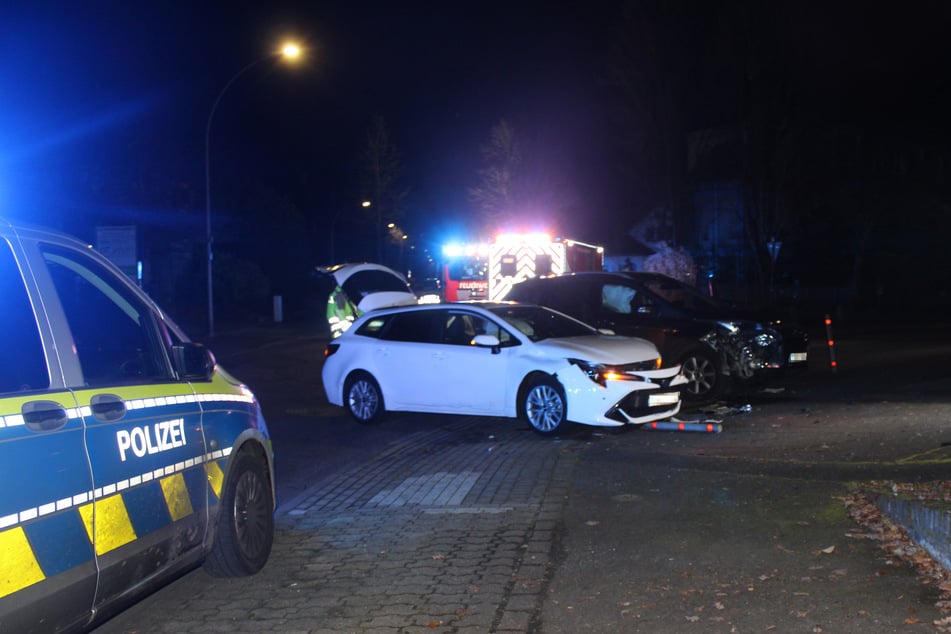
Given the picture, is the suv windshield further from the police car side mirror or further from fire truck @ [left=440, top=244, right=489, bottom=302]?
the police car side mirror

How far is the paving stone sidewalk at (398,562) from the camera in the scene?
5199 mm

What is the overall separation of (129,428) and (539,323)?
8.06m

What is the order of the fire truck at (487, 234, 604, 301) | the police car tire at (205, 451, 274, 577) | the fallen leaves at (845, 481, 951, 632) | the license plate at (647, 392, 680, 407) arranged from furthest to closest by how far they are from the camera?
the fire truck at (487, 234, 604, 301) < the license plate at (647, 392, 680, 407) < the police car tire at (205, 451, 274, 577) < the fallen leaves at (845, 481, 951, 632)

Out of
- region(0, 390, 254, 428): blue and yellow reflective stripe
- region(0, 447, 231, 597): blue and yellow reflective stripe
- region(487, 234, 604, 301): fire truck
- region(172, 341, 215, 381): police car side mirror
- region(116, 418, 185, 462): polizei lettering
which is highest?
region(487, 234, 604, 301): fire truck

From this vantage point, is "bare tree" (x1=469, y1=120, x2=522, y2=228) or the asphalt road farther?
"bare tree" (x1=469, y1=120, x2=522, y2=228)

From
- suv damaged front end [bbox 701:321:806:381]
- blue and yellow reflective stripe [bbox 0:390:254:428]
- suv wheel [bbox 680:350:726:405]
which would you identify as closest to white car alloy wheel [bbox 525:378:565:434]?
suv wheel [bbox 680:350:726:405]

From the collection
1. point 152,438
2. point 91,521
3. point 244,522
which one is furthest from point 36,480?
point 244,522

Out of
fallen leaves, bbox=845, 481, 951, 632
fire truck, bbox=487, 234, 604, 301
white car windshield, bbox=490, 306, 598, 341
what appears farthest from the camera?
fire truck, bbox=487, 234, 604, 301

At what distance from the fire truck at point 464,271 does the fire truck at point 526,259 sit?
36.7 inches

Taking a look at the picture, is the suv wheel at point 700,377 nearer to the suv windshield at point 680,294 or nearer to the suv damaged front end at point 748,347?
the suv damaged front end at point 748,347

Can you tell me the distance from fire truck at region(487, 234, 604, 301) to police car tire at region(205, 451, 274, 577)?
15151mm

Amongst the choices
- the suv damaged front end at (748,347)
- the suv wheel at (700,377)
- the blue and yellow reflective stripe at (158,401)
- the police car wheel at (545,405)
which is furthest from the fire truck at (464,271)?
the blue and yellow reflective stripe at (158,401)

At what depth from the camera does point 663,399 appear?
10977 mm

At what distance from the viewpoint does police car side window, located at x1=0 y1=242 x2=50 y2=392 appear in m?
3.77
